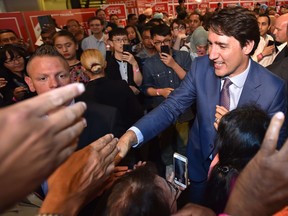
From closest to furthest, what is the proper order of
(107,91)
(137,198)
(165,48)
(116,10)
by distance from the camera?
1. (137,198)
2. (107,91)
3. (165,48)
4. (116,10)

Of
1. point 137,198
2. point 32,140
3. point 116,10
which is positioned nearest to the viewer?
point 32,140

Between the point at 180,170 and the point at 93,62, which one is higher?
the point at 93,62

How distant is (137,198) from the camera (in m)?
0.78

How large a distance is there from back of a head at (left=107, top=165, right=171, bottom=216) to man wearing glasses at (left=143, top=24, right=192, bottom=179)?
1916 millimetres

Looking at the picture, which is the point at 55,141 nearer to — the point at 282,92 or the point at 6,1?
the point at 282,92

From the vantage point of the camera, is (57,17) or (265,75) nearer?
(265,75)

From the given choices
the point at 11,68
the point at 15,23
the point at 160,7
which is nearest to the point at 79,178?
the point at 11,68

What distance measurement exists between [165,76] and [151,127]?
1451 millimetres

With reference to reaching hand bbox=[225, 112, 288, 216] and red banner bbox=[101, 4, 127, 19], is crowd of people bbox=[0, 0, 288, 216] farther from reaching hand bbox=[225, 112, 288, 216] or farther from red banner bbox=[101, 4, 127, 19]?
red banner bbox=[101, 4, 127, 19]

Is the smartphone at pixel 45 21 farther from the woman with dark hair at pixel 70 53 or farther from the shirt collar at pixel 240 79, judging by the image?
the shirt collar at pixel 240 79

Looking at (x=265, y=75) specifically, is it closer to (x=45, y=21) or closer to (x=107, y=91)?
(x=107, y=91)

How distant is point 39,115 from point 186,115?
2456 mm

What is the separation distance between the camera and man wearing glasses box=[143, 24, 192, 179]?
9.36 feet

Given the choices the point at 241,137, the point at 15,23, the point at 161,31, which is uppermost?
the point at 15,23
